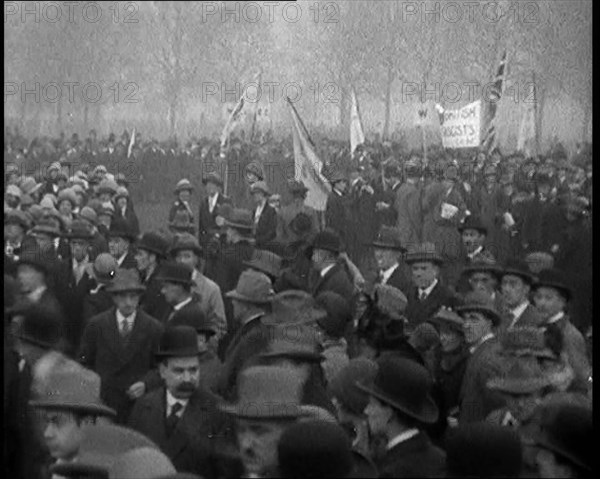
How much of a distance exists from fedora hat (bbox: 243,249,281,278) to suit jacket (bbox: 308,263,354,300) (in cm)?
16

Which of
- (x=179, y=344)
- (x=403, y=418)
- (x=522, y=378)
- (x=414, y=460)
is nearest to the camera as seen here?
(x=414, y=460)

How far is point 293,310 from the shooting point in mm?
4734

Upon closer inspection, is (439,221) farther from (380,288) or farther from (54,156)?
(54,156)

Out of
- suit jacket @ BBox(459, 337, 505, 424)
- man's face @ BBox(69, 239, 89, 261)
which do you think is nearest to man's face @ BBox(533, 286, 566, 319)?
suit jacket @ BBox(459, 337, 505, 424)

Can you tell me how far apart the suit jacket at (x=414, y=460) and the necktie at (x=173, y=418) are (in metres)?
0.94

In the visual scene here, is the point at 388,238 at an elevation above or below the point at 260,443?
above

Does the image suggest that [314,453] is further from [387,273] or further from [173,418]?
[387,273]

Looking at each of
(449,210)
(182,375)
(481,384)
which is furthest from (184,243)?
(481,384)

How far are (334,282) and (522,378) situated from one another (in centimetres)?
103

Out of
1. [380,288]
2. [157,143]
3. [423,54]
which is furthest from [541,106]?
[157,143]

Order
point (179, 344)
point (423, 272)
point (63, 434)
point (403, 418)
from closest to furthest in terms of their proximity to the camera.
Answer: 1. point (403, 418)
2. point (63, 434)
3. point (179, 344)
4. point (423, 272)

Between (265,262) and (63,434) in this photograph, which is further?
(265,262)

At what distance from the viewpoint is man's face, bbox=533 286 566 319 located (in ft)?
15.4

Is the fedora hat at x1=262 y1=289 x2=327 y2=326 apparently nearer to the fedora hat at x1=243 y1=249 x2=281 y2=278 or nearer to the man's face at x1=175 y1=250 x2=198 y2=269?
the fedora hat at x1=243 y1=249 x2=281 y2=278
